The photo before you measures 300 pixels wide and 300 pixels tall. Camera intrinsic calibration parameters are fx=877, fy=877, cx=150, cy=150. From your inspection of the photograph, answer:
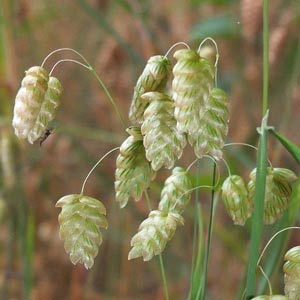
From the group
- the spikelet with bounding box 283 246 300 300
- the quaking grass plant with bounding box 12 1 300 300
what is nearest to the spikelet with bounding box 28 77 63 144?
the quaking grass plant with bounding box 12 1 300 300

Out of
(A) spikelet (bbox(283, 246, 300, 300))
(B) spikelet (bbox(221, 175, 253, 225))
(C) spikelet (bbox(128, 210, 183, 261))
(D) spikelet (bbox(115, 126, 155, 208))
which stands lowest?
(A) spikelet (bbox(283, 246, 300, 300))

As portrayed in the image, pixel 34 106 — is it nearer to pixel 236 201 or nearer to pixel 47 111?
pixel 47 111

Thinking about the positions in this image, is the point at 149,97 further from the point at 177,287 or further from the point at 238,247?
the point at 177,287

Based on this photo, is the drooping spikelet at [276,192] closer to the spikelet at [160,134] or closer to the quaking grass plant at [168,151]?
the quaking grass plant at [168,151]

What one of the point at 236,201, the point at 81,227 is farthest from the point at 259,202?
the point at 81,227

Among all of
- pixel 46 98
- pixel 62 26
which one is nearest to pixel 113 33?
pixel 46 98

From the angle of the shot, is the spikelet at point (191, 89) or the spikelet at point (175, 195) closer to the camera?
the spikelet at point (191, 89)

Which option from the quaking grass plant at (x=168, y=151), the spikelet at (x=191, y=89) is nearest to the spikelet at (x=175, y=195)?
the quaking grass plant at (x=168, y=151)

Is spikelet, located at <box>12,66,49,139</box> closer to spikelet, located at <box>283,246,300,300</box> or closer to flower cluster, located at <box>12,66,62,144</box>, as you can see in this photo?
flower cluster, located at <box>12,66,62,144</box>
